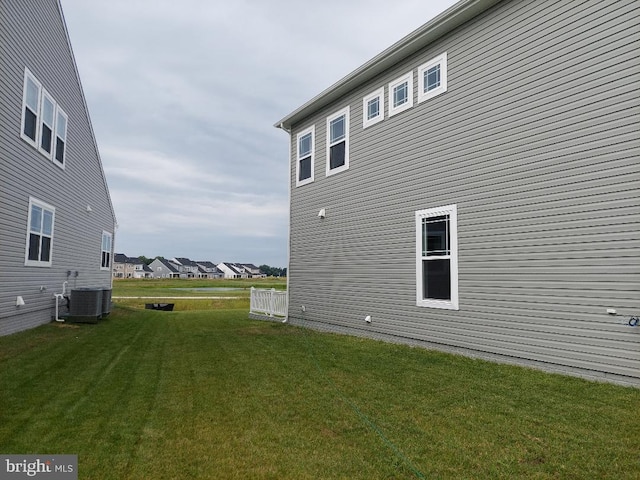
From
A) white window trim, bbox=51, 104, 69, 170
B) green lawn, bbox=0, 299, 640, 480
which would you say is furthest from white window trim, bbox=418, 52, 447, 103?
white window trim, bbox=51, 104, 69, 170

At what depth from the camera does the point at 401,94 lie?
30.2ft

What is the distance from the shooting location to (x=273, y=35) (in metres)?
14.5

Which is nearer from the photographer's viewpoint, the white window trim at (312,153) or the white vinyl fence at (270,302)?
the white window trim at (312,153)

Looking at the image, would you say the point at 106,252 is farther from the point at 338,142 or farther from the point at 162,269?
the point at 162,269

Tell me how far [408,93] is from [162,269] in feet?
325

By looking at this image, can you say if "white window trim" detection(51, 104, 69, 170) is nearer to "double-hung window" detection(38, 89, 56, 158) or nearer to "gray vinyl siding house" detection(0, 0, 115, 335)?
"gray vinyl siding house" detection(0, 0, 115, 335)

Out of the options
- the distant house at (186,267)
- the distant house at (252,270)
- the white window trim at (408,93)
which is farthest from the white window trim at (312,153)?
the distant house at (252,270)

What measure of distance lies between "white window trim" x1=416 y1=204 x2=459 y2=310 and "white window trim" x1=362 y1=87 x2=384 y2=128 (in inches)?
104

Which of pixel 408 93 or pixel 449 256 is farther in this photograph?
pixel 408 93

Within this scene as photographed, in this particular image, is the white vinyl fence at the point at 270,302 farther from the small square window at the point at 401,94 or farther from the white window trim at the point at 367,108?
the small square window at the point at 401,94

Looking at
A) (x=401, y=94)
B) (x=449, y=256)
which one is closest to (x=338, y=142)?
(x=401, y=94)

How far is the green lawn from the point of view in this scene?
321cm

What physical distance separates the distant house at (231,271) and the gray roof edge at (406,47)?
108m

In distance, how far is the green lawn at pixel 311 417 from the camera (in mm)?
3215
